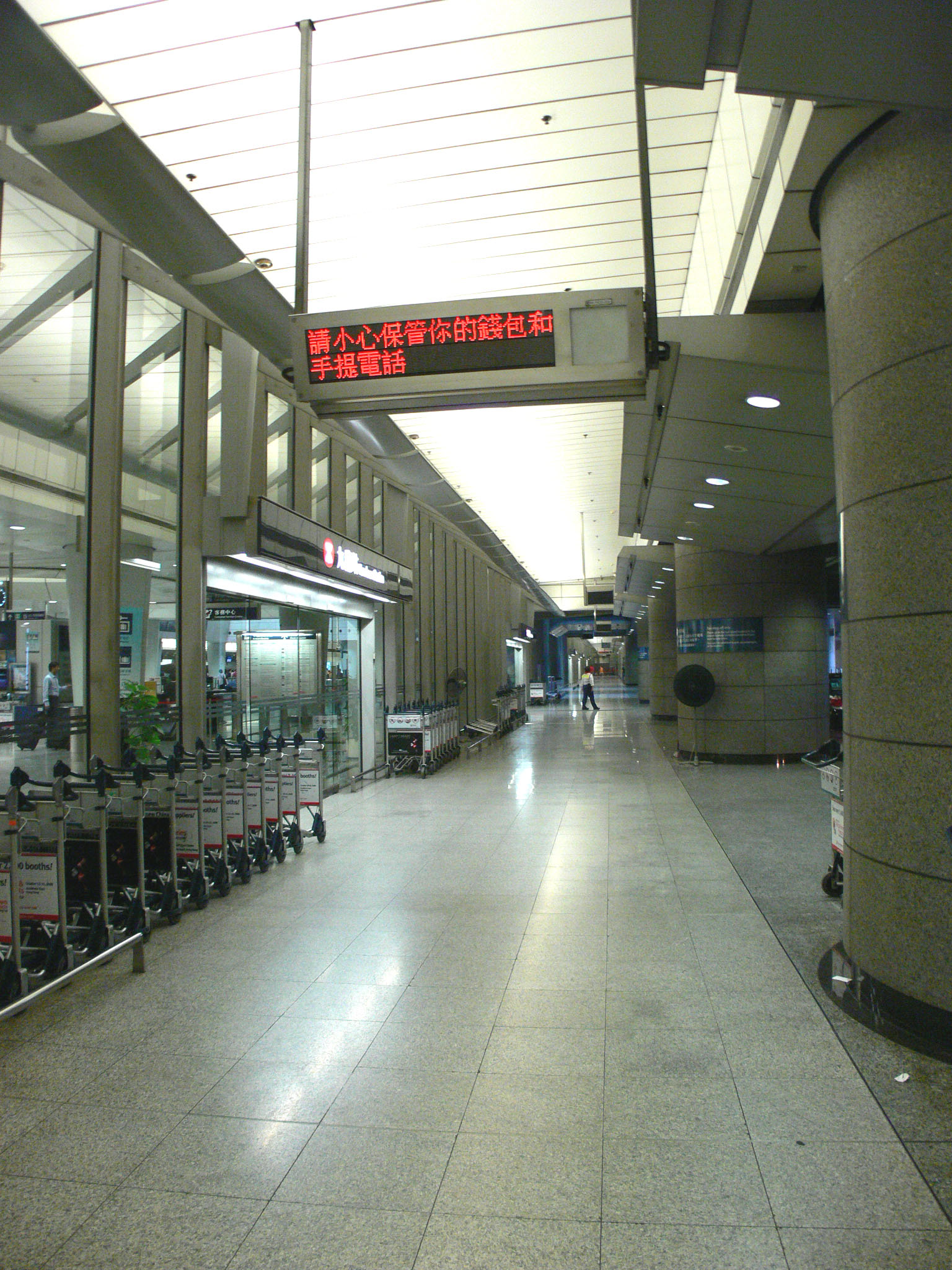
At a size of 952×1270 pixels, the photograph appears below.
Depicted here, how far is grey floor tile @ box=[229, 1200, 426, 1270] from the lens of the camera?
2.19m

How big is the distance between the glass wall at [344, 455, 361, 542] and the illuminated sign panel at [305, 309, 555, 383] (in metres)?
8.04

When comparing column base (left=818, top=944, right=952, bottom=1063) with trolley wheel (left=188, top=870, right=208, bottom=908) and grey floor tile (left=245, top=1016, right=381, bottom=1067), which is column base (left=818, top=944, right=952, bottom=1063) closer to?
grey floor tile (left=245, top=1016, right=381, bottom=1067)

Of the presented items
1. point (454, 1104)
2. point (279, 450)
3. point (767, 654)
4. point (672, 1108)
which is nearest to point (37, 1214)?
point (454, 1104)

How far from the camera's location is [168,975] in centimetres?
444

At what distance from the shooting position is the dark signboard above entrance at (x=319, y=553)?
805cm

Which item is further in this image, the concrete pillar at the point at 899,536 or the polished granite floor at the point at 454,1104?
the concrete pillar at the point at 899,536

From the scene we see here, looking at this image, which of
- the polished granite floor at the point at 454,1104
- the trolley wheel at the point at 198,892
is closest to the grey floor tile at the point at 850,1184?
the polished granite floor at the point at 454,1104

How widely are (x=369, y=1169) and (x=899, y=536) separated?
3185mm

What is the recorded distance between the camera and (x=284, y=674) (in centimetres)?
1055

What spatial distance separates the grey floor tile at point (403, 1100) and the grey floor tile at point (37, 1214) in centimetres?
80

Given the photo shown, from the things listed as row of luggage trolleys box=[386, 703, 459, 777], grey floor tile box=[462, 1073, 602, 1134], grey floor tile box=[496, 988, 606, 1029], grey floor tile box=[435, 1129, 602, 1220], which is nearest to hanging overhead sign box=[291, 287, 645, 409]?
grey floor tile box=[496, 988, 606, 1029]

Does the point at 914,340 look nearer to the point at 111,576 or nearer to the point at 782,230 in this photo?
the point at 782,230

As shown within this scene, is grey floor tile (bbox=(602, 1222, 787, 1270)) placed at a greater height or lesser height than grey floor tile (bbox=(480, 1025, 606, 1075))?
greater

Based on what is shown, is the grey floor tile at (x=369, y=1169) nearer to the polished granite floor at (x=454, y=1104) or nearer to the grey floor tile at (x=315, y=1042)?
the polished granite floor at (x=454, y=1104)
